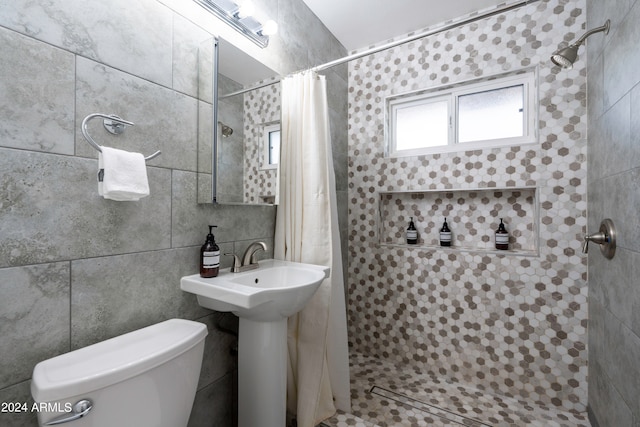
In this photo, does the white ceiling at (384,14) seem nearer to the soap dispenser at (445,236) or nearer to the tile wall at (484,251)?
the tile wall at (484,251)

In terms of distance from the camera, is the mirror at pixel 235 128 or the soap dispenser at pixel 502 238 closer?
the mirror at pixel 235 128

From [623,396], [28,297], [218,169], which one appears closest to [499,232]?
[623,396]

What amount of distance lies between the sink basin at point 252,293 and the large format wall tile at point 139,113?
1.71 feet

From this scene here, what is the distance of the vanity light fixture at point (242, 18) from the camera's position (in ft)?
4.63

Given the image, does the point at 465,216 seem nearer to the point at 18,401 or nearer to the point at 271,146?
the point at 271,146

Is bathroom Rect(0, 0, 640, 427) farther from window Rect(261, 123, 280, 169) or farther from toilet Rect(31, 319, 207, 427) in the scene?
window Rect(261, 123, 280, 169)

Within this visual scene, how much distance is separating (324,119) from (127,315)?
1353 mm

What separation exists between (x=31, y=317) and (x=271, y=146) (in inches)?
48.6

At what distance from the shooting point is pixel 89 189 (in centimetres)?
98

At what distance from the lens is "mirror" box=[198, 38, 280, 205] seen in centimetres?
138

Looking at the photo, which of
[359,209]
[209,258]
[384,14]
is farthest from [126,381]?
[384,14]

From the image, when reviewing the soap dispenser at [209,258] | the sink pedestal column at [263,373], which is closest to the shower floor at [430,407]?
the sink pedestal column at [263,373]

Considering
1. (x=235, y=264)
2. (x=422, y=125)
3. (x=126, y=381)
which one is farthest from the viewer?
(x=422, y=125)

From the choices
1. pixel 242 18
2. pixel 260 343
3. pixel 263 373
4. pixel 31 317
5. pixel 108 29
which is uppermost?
pixel 242 18
